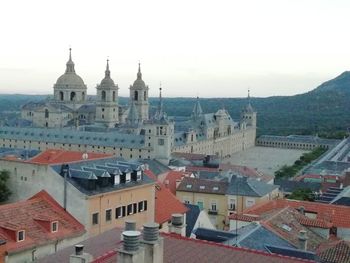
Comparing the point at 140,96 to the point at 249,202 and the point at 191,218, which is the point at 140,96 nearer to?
the point at 249,202

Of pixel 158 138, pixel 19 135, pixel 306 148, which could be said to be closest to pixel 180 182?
pixel 158 138

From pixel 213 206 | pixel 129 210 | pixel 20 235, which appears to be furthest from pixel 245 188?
pixel 20 235

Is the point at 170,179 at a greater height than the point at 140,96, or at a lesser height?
lesser

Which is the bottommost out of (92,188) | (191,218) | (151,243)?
(191,218)

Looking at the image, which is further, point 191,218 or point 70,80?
point 70,80

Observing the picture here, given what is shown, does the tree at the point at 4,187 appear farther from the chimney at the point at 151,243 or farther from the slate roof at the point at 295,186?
the slate roof at the point at 295,186

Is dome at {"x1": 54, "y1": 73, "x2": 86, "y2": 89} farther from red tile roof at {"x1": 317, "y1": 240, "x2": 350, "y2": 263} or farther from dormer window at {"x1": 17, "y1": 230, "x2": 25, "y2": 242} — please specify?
red tile roof at {"x1": 317, "y1": 240, "x2": 350, "y2": 263}

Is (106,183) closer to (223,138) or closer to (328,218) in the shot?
(328,218)
